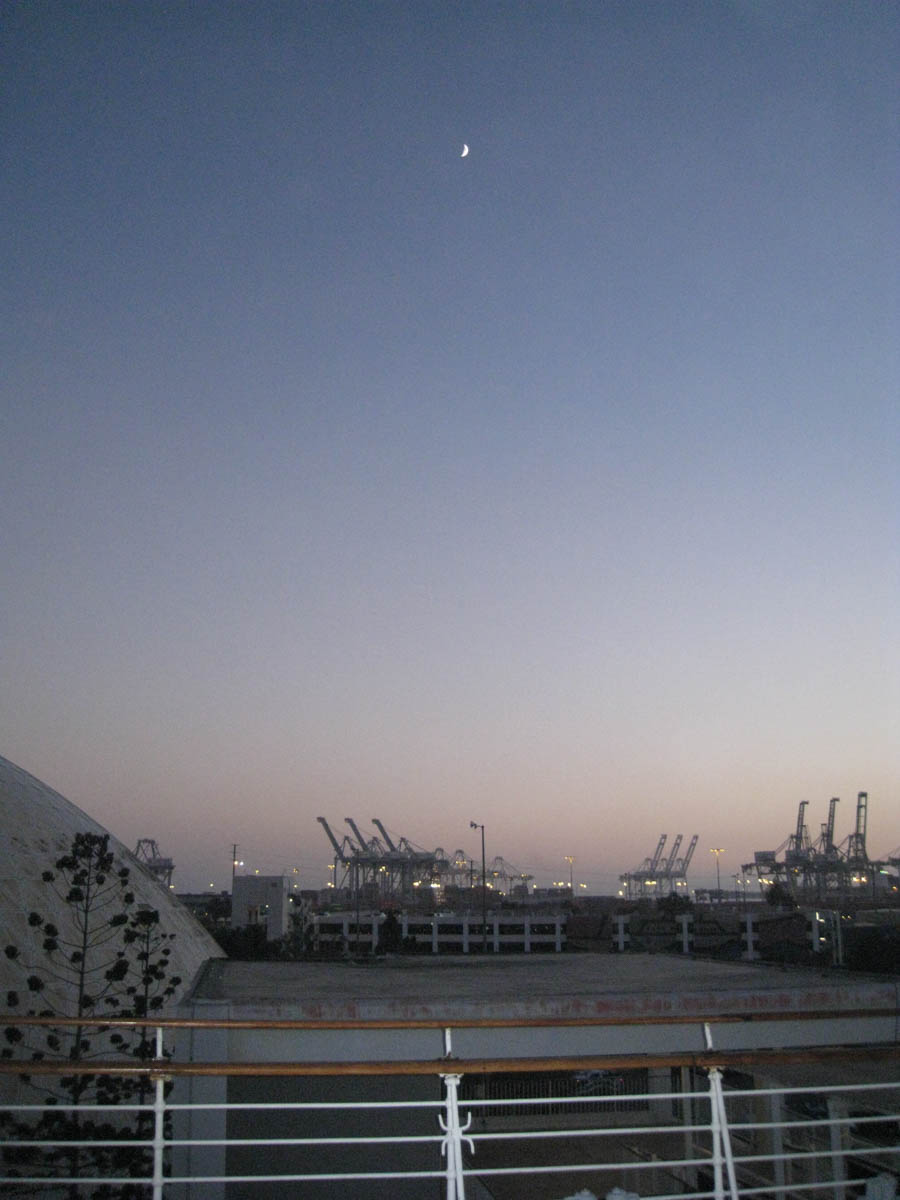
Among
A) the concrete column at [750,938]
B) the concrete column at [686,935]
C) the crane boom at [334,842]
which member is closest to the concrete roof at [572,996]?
the concrete column at [750,938]

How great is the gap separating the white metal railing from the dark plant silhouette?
186mm

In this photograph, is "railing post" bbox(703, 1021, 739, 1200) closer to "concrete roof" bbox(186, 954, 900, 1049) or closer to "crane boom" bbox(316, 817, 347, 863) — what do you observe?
"concrete roof" bbox(186, 954, 900, 1049)

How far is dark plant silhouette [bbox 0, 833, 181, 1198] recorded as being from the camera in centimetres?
1122

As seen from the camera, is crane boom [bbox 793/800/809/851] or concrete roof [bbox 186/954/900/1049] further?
crane boom [bbox 793/800/809/851]

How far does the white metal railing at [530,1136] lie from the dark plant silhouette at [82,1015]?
0.19m

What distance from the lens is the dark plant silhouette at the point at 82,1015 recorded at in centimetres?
1122

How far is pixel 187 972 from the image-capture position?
17.8m

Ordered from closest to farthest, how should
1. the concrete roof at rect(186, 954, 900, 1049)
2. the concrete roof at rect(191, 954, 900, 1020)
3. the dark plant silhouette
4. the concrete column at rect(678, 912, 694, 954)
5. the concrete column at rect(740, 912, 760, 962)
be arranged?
the concrete roof at rect(186, 954, 900, 1049), the concrete roof at rect(191, 954, 900, 1020), the dark plant silhouette, the concrete column at rect(740, 912, 760, 962), the concrete column at rect(678, 912, 694, 954)

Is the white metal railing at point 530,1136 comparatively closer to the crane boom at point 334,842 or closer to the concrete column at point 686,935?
the concrete column at point 686,935

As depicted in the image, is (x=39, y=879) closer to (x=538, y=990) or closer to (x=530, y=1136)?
(x=538, y=990)

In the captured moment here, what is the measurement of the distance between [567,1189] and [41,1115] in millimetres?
6736

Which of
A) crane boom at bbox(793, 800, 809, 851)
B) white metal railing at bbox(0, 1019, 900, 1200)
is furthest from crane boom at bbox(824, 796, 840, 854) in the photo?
white metal railing at bbox(0, 1019, 900, 1200)

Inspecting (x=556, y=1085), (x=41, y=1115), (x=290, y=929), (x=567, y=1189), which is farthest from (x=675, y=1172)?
(x=290, y=929)

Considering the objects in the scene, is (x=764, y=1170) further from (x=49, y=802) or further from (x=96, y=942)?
(x=49, y=802)
